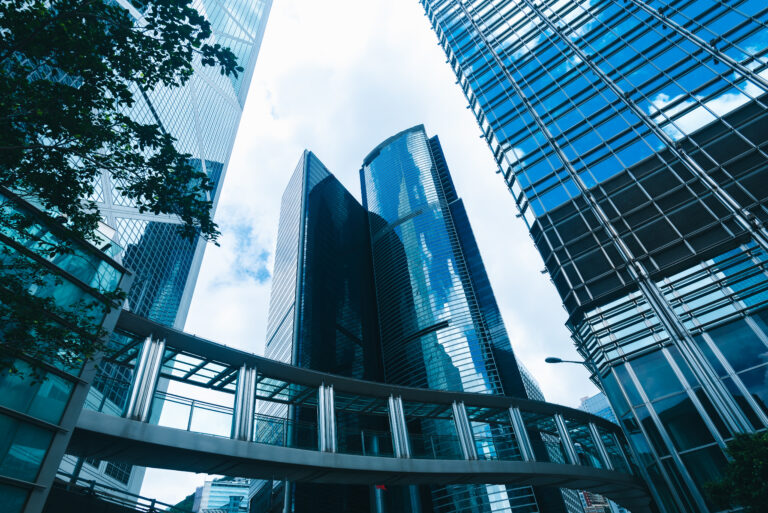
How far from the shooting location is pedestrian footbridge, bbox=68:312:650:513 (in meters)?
15.6

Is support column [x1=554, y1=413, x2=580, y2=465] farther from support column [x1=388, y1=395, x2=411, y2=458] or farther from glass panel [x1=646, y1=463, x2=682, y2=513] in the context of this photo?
support column [x1=388, y1=395, x2=411, y2=458]

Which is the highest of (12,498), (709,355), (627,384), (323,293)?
(323,293)

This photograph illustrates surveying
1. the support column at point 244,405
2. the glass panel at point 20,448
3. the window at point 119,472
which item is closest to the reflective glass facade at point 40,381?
the glass panel at point 20,448

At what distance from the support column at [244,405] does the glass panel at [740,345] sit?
77.2ft

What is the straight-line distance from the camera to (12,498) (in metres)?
10.7

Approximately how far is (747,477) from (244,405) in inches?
736

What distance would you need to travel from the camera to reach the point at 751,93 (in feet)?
92.6

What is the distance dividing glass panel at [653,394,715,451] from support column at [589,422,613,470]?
4.41 meters

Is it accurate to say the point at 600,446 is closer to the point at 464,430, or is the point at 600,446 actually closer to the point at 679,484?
the point at 679,484

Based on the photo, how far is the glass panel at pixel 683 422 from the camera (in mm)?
22797

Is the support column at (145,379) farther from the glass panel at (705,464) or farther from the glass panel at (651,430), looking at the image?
the glass panel at (705,464)

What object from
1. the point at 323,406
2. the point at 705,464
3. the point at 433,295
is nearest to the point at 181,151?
the point at 433,295

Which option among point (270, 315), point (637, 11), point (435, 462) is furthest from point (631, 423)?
point (270, 315)

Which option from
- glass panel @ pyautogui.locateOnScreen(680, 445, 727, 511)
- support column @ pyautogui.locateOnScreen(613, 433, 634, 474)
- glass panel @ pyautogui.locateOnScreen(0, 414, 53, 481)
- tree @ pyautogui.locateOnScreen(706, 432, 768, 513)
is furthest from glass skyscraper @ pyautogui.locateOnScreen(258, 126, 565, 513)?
tree @ pyautogui.locateOnScreen(706, 432, 768, 513)
